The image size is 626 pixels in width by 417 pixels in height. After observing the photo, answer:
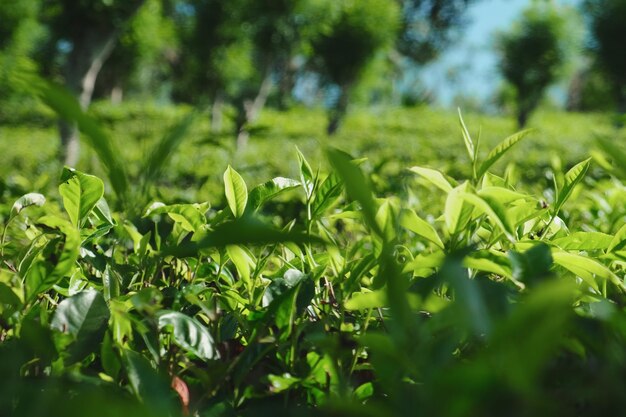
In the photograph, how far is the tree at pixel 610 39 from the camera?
652 inches

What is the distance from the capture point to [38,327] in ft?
1.62

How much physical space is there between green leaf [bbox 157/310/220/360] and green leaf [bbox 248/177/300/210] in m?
0.21

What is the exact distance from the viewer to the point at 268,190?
755 mm

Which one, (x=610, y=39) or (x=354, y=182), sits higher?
(x=354, y=182)

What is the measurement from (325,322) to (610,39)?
→ 18880mm

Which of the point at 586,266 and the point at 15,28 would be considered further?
the point at 15,28

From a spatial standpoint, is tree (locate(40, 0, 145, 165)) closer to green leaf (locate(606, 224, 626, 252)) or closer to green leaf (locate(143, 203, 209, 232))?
green leaf (locate(143, 203, 209, 232))

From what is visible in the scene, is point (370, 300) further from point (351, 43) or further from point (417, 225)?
point (351, 43)

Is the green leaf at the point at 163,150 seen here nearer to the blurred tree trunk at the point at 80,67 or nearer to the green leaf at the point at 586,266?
the green leaf at the point at 586,266

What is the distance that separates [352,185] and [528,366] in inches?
5.7

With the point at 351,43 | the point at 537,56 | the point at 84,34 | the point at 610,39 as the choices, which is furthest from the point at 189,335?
the point at 537,56

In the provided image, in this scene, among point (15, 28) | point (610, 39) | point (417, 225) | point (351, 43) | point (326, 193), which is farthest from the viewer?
point (15, 28)

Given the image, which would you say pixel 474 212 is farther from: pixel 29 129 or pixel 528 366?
pixel 29 129

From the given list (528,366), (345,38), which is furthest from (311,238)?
(345,38)
